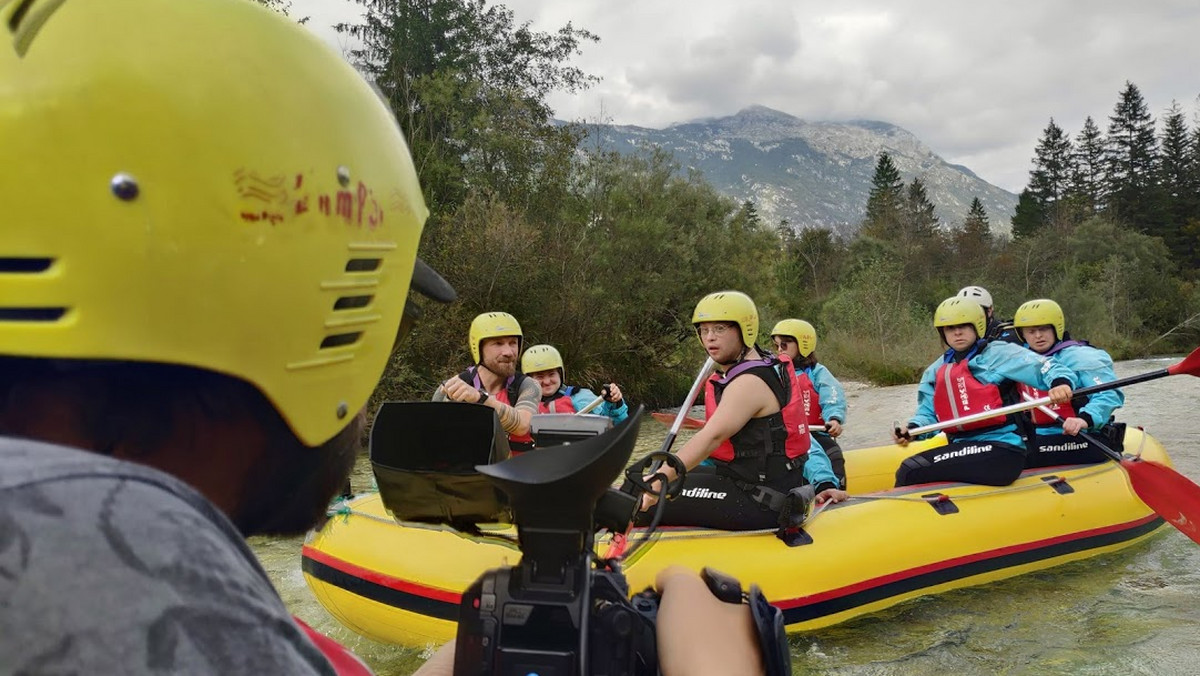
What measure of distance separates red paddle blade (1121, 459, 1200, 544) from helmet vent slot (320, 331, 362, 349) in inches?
259

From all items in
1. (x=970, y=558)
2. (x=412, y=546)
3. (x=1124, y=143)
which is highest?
(x=1124, y=143)

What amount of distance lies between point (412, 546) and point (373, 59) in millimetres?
19777

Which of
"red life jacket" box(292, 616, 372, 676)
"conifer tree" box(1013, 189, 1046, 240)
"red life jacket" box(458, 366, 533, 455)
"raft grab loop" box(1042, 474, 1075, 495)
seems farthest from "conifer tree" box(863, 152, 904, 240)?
"red life jacket" box(292, 616, 372, 676)

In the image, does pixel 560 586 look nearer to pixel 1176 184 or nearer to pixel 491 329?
pixel 491 329

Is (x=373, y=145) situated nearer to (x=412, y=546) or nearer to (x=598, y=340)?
(x=412, y=546)

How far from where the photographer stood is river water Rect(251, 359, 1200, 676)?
430 cm

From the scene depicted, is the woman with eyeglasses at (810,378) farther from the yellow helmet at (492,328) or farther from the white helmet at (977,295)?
the yellow helmet at (492,328)

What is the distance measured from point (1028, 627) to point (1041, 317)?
3.40 metres

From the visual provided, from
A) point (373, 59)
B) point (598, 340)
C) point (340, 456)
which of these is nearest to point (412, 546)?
point (340, 456)

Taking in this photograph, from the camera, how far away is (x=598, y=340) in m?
15.9

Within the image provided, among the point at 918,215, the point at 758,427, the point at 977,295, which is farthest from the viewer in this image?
the point at 918,215

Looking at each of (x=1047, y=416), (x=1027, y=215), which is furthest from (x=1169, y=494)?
(x=1027, y=215)

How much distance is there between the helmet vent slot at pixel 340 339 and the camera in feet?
2.86

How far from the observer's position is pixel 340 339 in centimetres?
90
